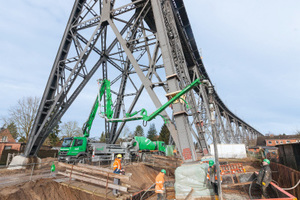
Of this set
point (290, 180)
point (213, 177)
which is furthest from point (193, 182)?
point (290, 180)

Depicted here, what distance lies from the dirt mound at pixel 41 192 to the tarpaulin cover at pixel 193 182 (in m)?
3.62

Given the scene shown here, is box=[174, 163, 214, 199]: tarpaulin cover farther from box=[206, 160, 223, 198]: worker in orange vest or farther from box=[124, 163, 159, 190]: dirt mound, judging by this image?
box=[124, 163, 159, 190]: dirt mound

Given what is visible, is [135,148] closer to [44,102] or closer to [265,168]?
[44,102]

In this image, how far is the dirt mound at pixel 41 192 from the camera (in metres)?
6.48

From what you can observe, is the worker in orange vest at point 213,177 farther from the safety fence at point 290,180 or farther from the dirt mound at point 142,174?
the dirt mound at point 142,174

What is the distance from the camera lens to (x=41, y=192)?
714cm

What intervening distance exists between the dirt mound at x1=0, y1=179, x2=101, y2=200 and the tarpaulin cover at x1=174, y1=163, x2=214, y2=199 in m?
3.62

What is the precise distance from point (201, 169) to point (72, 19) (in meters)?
14.8

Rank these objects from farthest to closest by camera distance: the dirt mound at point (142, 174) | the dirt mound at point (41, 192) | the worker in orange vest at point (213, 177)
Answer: the dirt mound at point (142, 174), the dirt mound at point (41, 192), the worker in orange vest at point (213, 177)

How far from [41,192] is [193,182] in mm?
6521

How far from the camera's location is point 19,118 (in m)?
28.3

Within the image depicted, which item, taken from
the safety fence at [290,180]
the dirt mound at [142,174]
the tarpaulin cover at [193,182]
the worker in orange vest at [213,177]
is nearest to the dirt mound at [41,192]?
the tarpaulin cover at [193,182]

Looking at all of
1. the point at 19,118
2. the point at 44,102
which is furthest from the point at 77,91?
the point at 19,118

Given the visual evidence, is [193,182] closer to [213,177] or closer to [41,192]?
[213,177]
